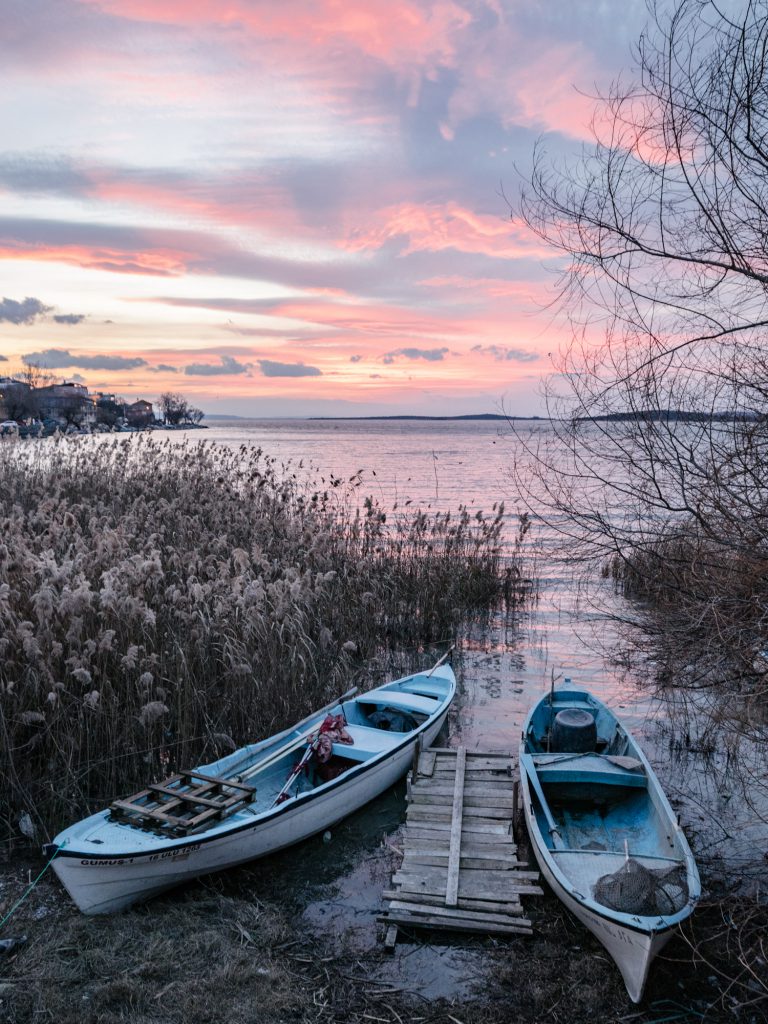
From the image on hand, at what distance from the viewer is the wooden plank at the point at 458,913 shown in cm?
599

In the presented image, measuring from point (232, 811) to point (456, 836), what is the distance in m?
2.04

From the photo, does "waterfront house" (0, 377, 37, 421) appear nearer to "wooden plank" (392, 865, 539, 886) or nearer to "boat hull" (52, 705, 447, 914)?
"boat hull" (52, 705, 447, 914)

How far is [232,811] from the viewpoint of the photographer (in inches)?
265

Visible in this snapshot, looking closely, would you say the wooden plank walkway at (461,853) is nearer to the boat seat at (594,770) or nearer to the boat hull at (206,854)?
the boat seat at (594,770)

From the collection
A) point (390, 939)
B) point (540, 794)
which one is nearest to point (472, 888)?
point (390, 939)

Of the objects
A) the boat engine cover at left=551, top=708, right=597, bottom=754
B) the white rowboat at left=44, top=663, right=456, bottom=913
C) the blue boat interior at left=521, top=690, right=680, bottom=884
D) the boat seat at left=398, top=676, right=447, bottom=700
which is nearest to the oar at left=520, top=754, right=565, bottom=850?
the blue boat interior at left=521, top=690, right=680, bottom=884

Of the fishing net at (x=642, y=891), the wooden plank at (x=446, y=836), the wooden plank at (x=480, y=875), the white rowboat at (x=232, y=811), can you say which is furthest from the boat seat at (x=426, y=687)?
the fishing net at (x=642, y=891)

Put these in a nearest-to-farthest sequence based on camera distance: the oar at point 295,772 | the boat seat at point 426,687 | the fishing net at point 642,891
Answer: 1. the fishing net at point 642,891
2. the oar at point 295,772
3. the boat seat at point 426,687

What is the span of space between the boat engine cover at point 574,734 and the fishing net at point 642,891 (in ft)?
8.36

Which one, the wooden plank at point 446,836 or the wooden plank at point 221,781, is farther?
the wooden plank at point 446,836

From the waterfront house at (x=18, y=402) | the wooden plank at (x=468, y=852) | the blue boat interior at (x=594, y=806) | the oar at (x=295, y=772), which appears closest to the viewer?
the blue boat interior at (x=594, y=806)

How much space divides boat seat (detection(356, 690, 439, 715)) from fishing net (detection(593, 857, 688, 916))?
12.0 ft

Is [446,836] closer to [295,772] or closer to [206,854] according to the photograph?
[295,772]

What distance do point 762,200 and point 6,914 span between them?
7550 millimetres
